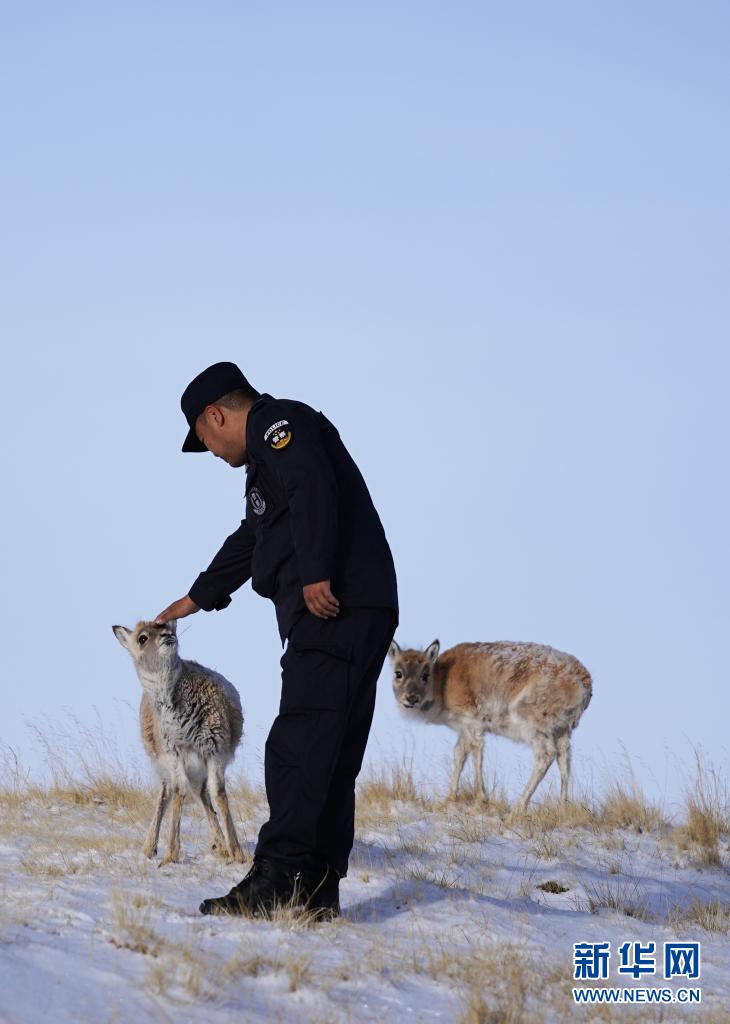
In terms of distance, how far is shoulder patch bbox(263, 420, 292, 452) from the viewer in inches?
255

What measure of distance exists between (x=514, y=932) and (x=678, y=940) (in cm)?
117

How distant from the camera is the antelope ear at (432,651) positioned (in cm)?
1434

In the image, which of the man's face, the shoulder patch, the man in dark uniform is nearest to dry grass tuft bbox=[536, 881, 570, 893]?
the man in dark uniform

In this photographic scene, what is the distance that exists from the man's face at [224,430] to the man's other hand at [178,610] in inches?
49.9

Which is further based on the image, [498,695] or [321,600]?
[498,695]

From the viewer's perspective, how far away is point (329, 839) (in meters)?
6.55

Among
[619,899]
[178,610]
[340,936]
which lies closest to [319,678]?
[340,936]

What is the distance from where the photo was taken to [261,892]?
633 cm

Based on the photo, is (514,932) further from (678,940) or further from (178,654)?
(178,654)

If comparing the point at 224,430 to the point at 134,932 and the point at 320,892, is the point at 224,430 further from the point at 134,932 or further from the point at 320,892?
the point at 134,932

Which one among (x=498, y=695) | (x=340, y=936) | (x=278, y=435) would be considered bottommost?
(x=340, y=936)

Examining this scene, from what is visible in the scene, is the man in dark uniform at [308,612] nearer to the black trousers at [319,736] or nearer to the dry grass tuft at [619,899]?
the black trousers at [319,736]

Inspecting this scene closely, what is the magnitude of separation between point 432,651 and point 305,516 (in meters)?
8.22

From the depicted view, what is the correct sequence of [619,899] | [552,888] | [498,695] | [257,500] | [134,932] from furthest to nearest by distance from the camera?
[498,695], [552,888], [619,899], [257,500], [134,932]
